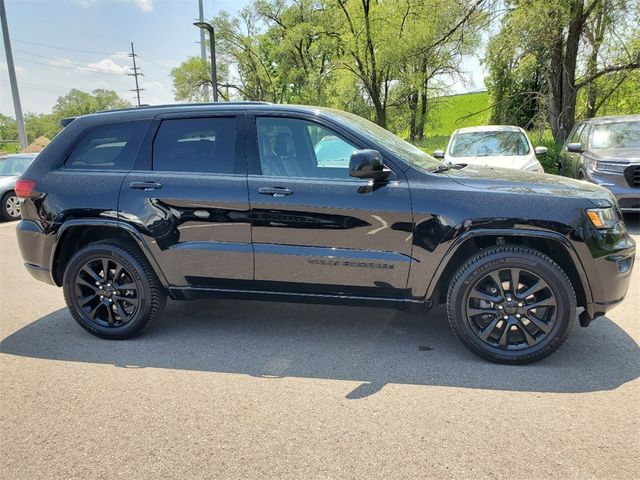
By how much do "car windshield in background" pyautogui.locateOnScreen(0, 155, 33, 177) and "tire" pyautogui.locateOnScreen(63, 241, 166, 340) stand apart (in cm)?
959

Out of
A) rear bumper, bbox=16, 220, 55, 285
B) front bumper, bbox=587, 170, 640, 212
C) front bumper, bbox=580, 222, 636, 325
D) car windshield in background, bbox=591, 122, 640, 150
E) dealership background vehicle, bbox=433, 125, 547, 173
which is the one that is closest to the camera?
front bumper, bbox=580, 222, 636, 325

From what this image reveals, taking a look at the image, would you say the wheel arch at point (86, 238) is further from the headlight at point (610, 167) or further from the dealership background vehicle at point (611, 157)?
the headlight at point (610, 167)

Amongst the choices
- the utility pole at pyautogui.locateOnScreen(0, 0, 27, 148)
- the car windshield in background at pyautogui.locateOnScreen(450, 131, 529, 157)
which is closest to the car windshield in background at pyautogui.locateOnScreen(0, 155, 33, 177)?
the car windshield in background at pyautogui.locateOnScreen(450, 131, 529, 157)

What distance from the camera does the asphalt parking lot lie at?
2592mm

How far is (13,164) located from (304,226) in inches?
450

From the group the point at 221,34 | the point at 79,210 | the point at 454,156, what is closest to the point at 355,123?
the point at 79,210

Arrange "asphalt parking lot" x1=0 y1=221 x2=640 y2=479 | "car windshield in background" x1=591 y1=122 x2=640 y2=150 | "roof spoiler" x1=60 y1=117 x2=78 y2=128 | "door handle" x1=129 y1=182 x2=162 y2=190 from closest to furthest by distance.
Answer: "asphalt parking lot" x1=0 y1=221 x2=640 y2=479
"door handle" x1=129 y1=182 x2=162 y2=190
"roof spoiler" x1=60 y1=117 x2=78 y2=128
"car windshield in background" x1=591 y1=122 x2=640 y2=150

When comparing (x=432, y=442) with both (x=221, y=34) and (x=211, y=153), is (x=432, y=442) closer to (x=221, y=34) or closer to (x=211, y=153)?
(x=211, y=153)

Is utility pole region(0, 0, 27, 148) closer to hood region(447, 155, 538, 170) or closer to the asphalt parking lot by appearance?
hood region(447, 155, 538, 170)

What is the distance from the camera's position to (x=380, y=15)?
866 inches

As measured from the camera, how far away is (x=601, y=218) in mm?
3449

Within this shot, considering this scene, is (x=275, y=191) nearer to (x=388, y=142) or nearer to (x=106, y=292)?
(x=388, y=142)

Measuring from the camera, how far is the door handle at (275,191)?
12.4 ft

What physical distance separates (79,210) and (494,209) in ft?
10.6
